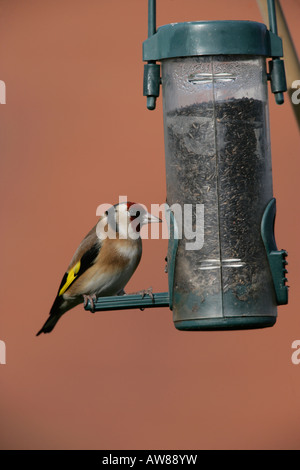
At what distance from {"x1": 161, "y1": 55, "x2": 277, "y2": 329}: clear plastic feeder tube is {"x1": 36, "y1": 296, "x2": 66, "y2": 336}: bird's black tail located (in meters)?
1.36

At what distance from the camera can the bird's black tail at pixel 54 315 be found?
6.01m

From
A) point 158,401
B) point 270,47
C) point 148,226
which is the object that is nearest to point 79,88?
point 148,226

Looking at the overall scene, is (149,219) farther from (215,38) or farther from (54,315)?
(215,38)

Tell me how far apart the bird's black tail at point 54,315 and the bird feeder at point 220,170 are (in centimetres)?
126

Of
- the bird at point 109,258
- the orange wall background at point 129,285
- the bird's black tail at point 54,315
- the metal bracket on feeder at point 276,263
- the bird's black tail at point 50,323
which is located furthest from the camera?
the orange wall background at point 129,285

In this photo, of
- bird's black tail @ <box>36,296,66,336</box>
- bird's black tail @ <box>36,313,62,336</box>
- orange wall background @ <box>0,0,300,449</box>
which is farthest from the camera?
orange wall background @ <box>0,0,300,449</box>

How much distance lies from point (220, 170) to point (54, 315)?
1685mm

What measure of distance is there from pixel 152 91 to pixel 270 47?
0.49 metres

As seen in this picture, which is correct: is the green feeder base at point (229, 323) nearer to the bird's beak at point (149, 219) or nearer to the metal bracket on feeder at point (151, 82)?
the metal bracket on feeder at point (151, 82)

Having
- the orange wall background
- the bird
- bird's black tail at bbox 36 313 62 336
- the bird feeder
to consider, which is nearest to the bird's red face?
the bird

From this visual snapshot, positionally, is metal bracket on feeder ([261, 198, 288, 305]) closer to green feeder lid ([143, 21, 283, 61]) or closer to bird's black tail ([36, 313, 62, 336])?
green feeder lid ([143, 21, 283, 61])

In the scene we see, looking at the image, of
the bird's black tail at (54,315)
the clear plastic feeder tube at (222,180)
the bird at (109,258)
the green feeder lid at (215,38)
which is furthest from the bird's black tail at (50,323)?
the green feeder lid at (215,38)

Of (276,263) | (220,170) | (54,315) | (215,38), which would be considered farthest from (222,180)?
(54,315)

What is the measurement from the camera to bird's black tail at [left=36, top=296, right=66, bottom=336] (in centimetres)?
601
